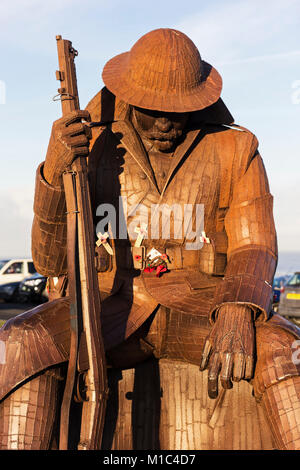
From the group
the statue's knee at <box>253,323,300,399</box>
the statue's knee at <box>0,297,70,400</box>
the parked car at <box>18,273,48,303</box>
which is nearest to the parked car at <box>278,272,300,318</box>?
the parked car at <box>18,273,48,303</box>

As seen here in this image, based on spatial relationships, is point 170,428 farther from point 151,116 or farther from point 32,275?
point 32,275

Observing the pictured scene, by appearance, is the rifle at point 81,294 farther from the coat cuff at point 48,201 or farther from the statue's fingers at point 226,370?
the statue's fingers at point 226,370

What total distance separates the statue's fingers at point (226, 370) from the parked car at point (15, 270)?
2344cm

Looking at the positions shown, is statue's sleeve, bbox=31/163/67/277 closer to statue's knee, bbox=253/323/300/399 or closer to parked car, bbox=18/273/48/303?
statue's knee, bbox=253/323/300/399

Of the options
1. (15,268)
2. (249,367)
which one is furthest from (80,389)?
(15,268)

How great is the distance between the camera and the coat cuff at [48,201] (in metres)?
4.09

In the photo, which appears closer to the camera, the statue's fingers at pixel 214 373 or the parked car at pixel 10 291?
the statue's fingers at pixel 214 373

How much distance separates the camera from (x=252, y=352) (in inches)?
148

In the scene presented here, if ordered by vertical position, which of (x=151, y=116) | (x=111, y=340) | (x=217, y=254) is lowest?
Result: (x=111, y=340)

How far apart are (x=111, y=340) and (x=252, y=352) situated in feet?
2.85

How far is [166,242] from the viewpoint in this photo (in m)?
4.56

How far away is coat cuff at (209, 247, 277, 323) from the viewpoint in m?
3.98

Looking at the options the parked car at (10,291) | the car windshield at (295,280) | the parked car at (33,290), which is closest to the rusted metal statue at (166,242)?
the car windshield at (295,280)
